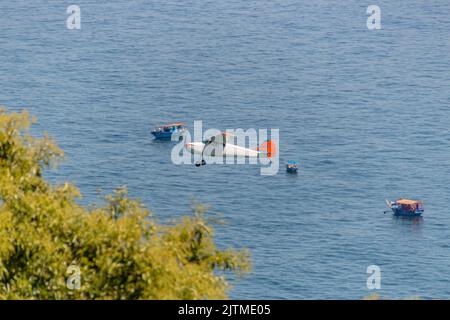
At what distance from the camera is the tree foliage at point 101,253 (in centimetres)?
5669

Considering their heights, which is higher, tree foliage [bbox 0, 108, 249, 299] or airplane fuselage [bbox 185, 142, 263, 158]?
airplane fuselage [bbox 185, 142, 263, 158]

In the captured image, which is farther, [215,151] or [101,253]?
[215,151]

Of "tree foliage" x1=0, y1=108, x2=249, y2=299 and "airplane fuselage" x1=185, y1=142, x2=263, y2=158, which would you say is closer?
"tree foliage" x1=0, y1=108, x2=249, y2=299

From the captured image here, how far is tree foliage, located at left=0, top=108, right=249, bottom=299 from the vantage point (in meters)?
56.7

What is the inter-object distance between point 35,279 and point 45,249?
63.0 inches

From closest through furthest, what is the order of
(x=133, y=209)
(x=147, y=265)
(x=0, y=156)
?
(x=147, y=265)
(x=133, y=209)
(x=0, y=156)

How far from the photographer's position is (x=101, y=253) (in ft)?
191

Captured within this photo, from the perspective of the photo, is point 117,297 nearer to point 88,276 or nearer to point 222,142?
point 88,276

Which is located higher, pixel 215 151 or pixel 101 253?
pixel 215 151

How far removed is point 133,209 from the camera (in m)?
61.3

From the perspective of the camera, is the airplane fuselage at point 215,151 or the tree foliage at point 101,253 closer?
the tree foliage at point 101,253

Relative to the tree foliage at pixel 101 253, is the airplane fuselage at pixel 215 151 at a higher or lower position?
higher
